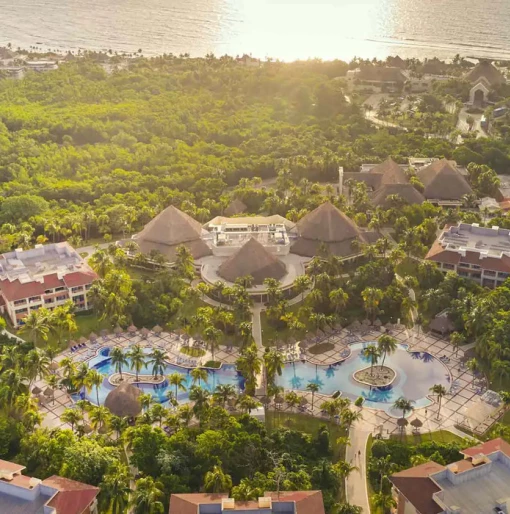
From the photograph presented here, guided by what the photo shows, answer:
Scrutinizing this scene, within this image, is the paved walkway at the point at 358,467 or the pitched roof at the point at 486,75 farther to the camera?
the pitched roof at the point at 486,75

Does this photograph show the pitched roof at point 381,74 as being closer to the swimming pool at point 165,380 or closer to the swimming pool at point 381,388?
the swimming pool at point 381,388

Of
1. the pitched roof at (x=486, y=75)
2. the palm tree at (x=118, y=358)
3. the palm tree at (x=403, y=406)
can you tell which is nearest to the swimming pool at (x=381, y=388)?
the palm tree at (x=403, y=406)

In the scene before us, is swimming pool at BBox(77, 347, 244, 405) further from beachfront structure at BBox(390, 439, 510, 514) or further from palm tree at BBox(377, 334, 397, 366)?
beachfront structure at BBox(390, 439, 510, 514)

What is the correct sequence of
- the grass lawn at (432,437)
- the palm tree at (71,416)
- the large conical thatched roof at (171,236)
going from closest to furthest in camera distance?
the palm tree at (71,416) < the grass lawn at (432,437) < the large conical thatched roof at (171,236)

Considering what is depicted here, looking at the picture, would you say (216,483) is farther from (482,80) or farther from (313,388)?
(482,80)

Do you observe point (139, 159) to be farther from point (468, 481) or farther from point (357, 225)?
point (468, 481)

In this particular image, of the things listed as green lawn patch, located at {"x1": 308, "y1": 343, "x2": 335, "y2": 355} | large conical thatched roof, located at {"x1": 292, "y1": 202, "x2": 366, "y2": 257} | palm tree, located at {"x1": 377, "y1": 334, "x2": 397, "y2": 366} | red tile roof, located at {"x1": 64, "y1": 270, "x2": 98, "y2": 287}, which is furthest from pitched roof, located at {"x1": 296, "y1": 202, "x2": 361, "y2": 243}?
red tile roof, located at {"x1": 64, "y1": 270, "x2": 98, "y2": 287}
